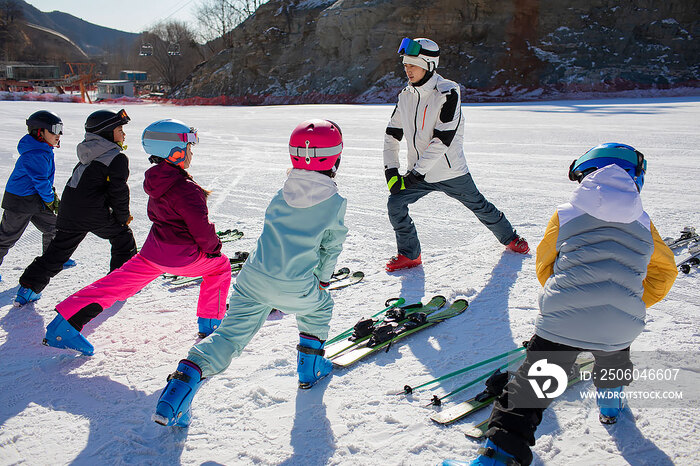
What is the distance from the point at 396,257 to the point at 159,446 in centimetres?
270

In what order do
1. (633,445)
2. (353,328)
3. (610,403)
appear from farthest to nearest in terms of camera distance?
1. (353,328)
2. (610,403)
3. (633,445)

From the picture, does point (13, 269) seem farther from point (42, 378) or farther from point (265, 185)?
point (265, 185)

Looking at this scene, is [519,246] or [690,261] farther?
[519,246]

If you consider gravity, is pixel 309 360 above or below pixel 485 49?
below

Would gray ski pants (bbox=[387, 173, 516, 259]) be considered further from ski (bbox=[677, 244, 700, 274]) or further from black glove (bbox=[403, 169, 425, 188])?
ski (bbox=[677, 244, 700, 274])

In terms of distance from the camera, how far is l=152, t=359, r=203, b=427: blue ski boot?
91.0 inches

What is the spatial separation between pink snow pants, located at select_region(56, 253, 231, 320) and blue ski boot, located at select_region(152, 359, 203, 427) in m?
0.91

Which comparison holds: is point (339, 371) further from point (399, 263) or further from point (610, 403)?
point (399, 263)

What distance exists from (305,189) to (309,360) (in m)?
0.96

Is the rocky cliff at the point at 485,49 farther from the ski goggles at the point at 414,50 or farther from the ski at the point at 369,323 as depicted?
the ski at the point at 369,323

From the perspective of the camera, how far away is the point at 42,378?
9.96 feet

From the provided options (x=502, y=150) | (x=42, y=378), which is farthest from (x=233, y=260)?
(x=502, y=150)

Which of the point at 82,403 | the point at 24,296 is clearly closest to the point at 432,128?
the point at 82,403

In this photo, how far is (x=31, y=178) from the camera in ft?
14.1
